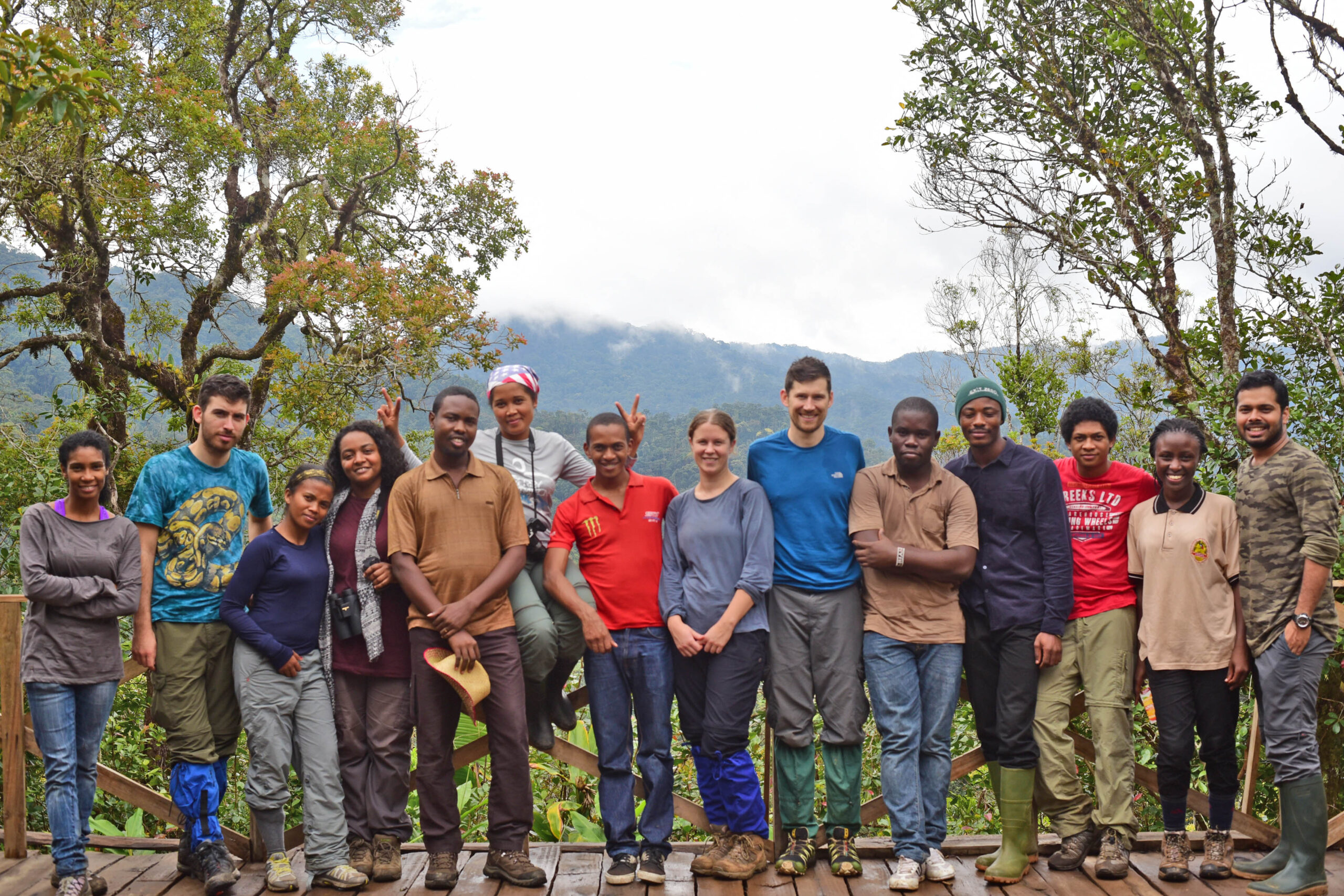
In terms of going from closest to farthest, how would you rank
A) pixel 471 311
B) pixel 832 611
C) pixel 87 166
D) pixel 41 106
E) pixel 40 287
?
pixel 41 106 < pixel 832 611 < pixel 87 166 < pixel 40 287 < pixel 471 311

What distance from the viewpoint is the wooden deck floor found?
385 centimetres

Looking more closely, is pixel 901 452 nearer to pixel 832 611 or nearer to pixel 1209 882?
pixel 832 611

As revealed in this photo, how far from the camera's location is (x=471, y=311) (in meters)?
14.9

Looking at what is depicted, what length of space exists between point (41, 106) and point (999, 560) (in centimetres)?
430

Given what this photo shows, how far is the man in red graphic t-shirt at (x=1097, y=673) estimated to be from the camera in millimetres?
4016

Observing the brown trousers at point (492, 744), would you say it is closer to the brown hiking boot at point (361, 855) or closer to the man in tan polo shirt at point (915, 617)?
the brown hiking boot at point (361, 855)

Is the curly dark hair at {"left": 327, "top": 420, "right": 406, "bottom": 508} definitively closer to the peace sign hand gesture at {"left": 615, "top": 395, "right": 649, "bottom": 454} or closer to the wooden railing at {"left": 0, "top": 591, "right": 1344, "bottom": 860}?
the peace sign hand gesture at {"left": 615, "top": 395, "right": 649, "bottom": 454}

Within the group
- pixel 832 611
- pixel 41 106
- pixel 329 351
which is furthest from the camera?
pixel 329 351

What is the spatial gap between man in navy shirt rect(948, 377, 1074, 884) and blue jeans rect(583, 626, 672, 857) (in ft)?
4.44

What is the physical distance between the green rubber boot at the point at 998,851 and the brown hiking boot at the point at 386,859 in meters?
2.48

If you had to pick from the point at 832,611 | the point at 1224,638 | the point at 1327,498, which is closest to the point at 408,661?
the point at 832,611

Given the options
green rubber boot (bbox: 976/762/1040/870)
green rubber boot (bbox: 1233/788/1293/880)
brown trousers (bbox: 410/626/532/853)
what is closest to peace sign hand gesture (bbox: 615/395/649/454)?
brown trousers (bbox: 410/626/532/853)

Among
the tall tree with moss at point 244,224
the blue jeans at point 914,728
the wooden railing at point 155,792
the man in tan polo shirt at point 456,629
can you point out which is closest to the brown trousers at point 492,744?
the man in tan polo shirt at point 456,629

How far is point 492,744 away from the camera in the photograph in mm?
4000
